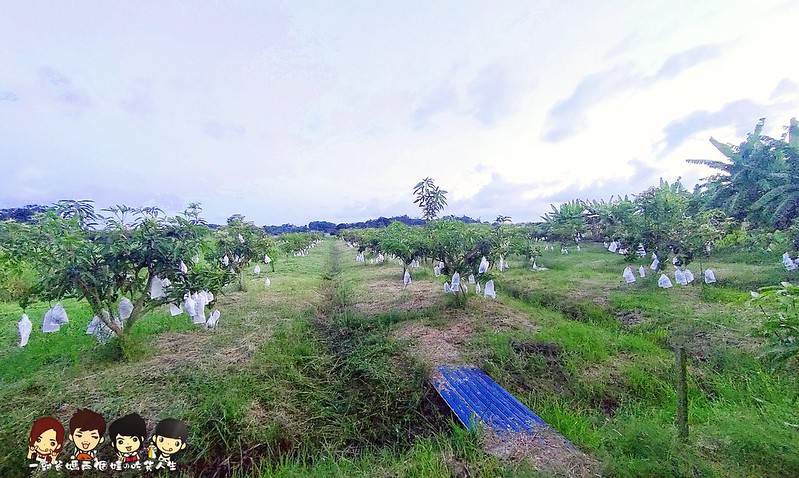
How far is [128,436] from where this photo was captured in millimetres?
4500

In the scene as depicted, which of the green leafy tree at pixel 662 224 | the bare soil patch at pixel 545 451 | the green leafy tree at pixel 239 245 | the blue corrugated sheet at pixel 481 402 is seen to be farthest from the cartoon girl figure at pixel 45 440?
the green leafy tree at pixel 662 224

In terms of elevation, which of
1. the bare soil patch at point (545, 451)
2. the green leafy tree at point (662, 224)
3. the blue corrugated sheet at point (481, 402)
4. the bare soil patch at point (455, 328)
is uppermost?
the green leafy tree at point (662, 224)

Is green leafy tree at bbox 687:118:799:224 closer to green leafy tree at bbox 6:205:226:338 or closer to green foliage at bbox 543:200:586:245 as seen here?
green foliage at bbox 543:200:586:245

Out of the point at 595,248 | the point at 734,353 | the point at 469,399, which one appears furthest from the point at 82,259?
the point at 595,248

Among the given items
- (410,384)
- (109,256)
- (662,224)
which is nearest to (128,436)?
(109,256)

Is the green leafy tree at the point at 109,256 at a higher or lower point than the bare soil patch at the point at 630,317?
higher

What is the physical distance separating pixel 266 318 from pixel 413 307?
405 cm

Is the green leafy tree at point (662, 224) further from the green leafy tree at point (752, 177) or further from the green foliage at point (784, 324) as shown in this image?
the green foliage at point (784, 324)

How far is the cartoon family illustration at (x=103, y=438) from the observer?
4180 millimetres

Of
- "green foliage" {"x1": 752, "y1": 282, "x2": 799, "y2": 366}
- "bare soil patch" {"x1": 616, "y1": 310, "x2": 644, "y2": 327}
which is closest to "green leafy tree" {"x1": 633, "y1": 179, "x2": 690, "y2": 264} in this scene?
"bare soil patch" {"x1": 616, "y1": 310, "x2": 644, "y2": 327}

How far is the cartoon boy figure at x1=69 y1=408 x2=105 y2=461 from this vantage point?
166 inches

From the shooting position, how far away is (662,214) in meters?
10.9

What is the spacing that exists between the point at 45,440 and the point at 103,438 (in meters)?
0.58

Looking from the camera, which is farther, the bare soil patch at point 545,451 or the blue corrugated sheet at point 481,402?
the blue corrugated sheet at point 481,402
